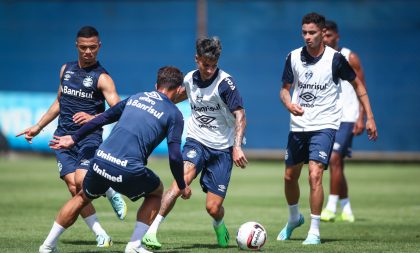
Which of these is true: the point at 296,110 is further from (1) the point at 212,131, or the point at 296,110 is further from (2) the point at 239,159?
(2) the point at 239,159

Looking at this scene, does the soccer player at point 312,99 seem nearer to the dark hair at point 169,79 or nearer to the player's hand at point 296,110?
the player's hand at point 296,110

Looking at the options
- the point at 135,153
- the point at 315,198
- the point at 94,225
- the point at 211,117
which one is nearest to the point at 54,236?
the point at 135,153

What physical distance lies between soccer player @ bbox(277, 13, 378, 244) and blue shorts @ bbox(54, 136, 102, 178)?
240cm

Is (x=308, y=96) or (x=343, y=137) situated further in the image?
(x=343, y=137)

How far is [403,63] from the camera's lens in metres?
26.4

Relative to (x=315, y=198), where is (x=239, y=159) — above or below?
above

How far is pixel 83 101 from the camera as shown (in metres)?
11.5

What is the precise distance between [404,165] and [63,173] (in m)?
17.0

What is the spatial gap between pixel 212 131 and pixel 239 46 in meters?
16.3

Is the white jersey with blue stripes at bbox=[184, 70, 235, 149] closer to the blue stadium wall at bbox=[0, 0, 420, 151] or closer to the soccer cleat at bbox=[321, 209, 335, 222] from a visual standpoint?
the soccer cleat at bbox=[321, 209, 335, 222]

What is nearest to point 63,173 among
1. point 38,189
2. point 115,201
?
point 115,201

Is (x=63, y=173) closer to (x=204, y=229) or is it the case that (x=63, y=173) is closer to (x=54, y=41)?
(x=204, y=229)

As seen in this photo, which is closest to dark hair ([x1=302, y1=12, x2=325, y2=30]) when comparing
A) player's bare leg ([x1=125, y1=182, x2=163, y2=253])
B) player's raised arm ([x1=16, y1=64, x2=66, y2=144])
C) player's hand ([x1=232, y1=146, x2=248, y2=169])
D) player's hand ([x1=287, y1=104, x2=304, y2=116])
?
player's hand ([x1=287, y1=104, x2=304, y2=116])

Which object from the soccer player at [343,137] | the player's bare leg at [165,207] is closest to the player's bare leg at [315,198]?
the player's bare leg at [165,207]
